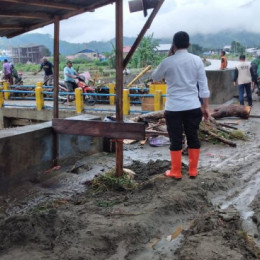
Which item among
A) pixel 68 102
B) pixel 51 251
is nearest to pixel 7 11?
pixel 51 251

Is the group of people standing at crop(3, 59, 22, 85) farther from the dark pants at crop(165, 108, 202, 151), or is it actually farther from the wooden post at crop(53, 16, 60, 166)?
the dark pants at crop(165, 108, 202, 151)

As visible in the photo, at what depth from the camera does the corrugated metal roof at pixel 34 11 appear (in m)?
5.41

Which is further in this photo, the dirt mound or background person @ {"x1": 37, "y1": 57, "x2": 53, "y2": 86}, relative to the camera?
background person @ {"x1": 37, "y1": 57, "x2": 53, "y2": 86}

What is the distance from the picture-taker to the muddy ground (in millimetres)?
3656

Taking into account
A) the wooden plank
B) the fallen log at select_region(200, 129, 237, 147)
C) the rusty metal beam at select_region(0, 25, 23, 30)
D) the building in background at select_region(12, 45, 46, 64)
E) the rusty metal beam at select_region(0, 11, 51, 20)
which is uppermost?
the building in background at select_region(12, 45, 46, 64)

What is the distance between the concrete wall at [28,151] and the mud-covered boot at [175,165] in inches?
88.9

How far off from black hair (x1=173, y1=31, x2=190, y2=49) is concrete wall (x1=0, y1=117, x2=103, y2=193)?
2710mm

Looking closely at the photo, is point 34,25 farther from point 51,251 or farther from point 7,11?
point 51,251

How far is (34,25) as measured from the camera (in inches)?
262

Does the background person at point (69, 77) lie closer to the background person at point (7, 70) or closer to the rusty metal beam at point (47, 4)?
the background person at point (7, 70)

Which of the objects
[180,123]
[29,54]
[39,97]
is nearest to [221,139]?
[180,123]

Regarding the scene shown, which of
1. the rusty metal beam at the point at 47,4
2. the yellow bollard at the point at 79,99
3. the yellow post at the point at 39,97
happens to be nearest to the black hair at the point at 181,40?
the rusty metal beam at the point at 47,4

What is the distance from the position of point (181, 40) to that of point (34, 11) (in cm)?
237

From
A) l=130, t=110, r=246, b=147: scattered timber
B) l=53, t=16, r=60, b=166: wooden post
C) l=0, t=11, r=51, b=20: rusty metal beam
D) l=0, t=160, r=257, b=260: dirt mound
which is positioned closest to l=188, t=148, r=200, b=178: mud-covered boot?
l=0, t=160, r=257, b=260: dirt mound
